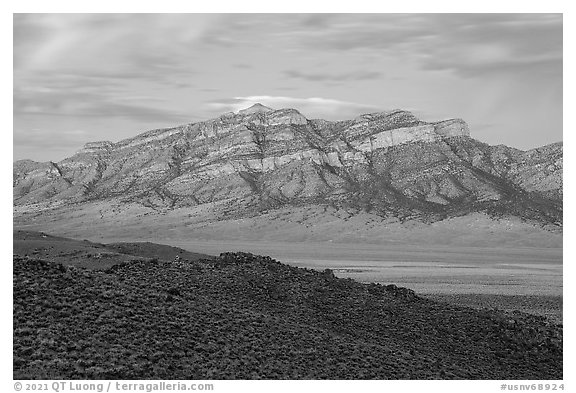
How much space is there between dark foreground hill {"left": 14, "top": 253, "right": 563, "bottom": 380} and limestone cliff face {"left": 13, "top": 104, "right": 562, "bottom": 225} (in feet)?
326

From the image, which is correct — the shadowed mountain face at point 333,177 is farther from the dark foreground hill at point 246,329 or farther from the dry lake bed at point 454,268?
the dark foreground hill at point 246,329

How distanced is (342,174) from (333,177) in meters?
3.84

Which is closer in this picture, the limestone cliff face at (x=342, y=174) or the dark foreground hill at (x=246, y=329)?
the dark foreground hill at (x=246, y=329)

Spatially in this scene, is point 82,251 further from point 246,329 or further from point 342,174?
point 342,174

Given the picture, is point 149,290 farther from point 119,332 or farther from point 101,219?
point 101,219

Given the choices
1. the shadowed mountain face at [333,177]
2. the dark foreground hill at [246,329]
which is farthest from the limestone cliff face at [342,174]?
the dark foreground hill at [246,329]

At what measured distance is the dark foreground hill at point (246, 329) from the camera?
73.2 feet

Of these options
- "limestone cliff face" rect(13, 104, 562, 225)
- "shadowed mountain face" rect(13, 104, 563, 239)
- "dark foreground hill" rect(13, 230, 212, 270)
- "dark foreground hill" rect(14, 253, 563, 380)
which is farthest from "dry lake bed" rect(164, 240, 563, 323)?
"limestone cliff face" rect(13, 104, 562, 225)

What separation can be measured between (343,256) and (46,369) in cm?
7686

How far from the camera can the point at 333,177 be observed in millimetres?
163375

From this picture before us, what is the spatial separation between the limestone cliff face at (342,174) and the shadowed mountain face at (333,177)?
24cm

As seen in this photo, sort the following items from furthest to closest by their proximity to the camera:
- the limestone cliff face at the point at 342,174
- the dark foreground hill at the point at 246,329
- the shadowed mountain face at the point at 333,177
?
the limestone cliff face at the point at 342,174 → the shadowed mountain face at the point at 333,177 → the dark foreground hill at the point at 246,329

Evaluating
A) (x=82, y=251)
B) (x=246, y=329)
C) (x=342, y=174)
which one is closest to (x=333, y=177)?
(x=342, y=174)
